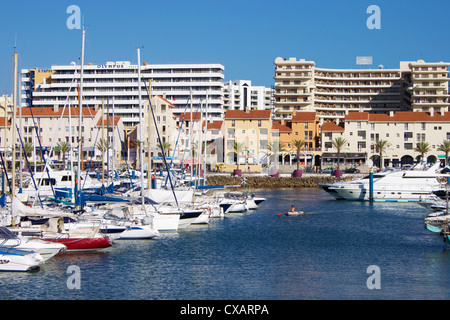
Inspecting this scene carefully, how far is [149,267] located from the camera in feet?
111

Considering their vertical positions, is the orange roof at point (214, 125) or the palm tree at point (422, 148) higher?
the orange roof at point (214, 125)

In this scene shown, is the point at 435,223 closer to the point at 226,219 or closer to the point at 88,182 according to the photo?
the point at 226,219

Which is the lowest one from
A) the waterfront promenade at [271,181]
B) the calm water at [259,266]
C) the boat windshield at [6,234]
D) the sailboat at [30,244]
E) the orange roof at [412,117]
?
the calm water at [259,266]

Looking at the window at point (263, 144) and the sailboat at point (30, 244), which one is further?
the window at point (263, 144)

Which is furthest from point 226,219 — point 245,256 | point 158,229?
point 245,256

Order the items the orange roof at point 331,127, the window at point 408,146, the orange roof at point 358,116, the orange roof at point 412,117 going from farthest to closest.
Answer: the orange roof at point 331,127 < the orange roof at point 358,116 < the window at point 408,146 < the orange roof at point 412,117

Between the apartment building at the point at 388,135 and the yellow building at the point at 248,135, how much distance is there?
1252 cm

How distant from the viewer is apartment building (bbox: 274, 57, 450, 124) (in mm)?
153125

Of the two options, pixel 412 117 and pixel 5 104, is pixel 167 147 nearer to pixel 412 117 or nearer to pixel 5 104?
pixel 412 117

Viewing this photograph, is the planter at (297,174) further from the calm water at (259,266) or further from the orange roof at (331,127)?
the calm water at (259,266)

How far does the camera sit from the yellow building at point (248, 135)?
121 metres

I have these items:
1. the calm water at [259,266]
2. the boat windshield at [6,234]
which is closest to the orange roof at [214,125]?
the calm water at [259,266]

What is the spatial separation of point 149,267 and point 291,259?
843 cm

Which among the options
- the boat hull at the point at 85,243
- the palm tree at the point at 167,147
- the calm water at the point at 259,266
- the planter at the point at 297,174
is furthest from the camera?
the palm tree at the point at 167,147
